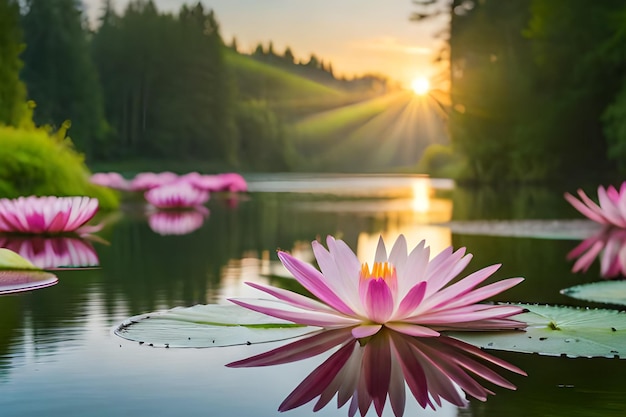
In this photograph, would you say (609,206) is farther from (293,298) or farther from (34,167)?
(34,167)

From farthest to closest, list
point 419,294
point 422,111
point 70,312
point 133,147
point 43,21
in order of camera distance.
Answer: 1. point 422,111
2. point 133,147
3. point 43,21
4. point 70,312
5. point 419,294

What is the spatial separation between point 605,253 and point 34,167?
304 cm

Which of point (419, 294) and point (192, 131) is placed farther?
point (192, 131)

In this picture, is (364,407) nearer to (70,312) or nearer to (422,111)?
(70,312)

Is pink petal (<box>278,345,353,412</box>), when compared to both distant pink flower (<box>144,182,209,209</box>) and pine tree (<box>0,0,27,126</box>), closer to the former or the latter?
distant pink flower (<box>144,182,209,209</box>)

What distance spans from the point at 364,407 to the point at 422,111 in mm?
57889

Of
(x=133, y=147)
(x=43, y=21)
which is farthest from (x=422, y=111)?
(x=43, y=21)

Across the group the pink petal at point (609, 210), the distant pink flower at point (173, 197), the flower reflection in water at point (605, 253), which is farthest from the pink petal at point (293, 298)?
the distant pink flower at point (173, 197)

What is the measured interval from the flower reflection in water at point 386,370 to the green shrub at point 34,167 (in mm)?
3497

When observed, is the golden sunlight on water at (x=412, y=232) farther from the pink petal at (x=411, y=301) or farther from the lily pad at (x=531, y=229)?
the pink petal at (x=411, y=301)

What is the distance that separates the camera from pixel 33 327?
1285 mm

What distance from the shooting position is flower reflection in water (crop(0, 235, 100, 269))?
7.30 ft

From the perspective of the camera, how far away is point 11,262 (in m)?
1.67

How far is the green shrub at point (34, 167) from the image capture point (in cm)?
434
